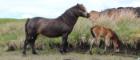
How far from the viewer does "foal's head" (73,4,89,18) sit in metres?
17.1

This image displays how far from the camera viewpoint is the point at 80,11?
676 inches

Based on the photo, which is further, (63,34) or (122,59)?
(63,34)

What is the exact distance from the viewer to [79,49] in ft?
57.0

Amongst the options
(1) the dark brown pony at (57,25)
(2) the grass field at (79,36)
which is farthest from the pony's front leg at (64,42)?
(2) the grass field at (79,36)

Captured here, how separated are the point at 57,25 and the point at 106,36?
1.79 m

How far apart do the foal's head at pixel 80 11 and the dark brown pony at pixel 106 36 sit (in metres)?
0.64

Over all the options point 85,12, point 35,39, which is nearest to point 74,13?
point 85,12

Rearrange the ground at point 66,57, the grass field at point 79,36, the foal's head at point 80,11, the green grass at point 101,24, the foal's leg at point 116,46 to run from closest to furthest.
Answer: the ground at point 66,57 → the grass field at point 79,36 → the foal's leg at point 116,46 → the foal's head at point 80,11 → the green grass at point 101,24

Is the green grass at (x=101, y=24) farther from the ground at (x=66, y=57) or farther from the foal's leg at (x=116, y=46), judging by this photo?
the ground at (x=66, y=57)

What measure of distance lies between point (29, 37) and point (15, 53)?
79 centimetres

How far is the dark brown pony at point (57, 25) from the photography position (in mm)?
17031

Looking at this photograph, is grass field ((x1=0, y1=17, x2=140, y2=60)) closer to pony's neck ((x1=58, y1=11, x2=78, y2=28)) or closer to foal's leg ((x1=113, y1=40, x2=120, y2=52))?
foal's leg ((x1=113, y1=40, x2=120, y2=52))

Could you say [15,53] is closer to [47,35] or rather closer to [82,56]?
[47,35]

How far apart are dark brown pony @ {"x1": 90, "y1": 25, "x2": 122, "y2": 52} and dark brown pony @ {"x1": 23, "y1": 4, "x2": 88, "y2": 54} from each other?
0.70m
